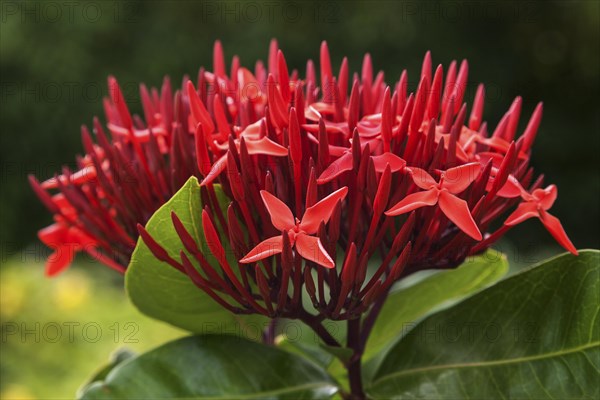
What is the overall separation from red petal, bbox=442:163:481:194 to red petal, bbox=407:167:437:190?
0.01 meters

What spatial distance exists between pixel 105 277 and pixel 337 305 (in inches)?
136

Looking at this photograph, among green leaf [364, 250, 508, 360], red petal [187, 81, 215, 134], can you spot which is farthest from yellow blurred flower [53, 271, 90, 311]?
red petal [187, 81, 215, 134]

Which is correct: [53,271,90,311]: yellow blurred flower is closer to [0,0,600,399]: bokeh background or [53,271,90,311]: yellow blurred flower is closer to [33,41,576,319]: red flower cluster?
[0,0,600,399]: bokeh background

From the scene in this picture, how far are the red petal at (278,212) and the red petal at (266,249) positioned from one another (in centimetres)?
1

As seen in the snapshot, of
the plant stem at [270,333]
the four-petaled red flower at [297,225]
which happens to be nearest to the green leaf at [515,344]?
the plant stem at [270,333]

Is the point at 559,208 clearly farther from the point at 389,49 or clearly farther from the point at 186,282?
the point at 186,282

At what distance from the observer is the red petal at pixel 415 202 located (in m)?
0.60

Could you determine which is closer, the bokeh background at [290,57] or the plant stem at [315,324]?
the plant stem at [315,324]

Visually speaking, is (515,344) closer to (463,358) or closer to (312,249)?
(463,358)

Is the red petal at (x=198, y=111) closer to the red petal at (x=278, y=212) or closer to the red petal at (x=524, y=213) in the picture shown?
the red petal at (x=278, y=212)

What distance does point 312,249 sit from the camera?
1.89ft

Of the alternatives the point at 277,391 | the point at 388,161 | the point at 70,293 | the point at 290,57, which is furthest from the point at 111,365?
the point at 290,57

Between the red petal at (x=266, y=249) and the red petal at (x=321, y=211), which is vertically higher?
the red petal at (x=321, y=211)

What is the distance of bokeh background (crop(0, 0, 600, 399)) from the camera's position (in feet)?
15.8
